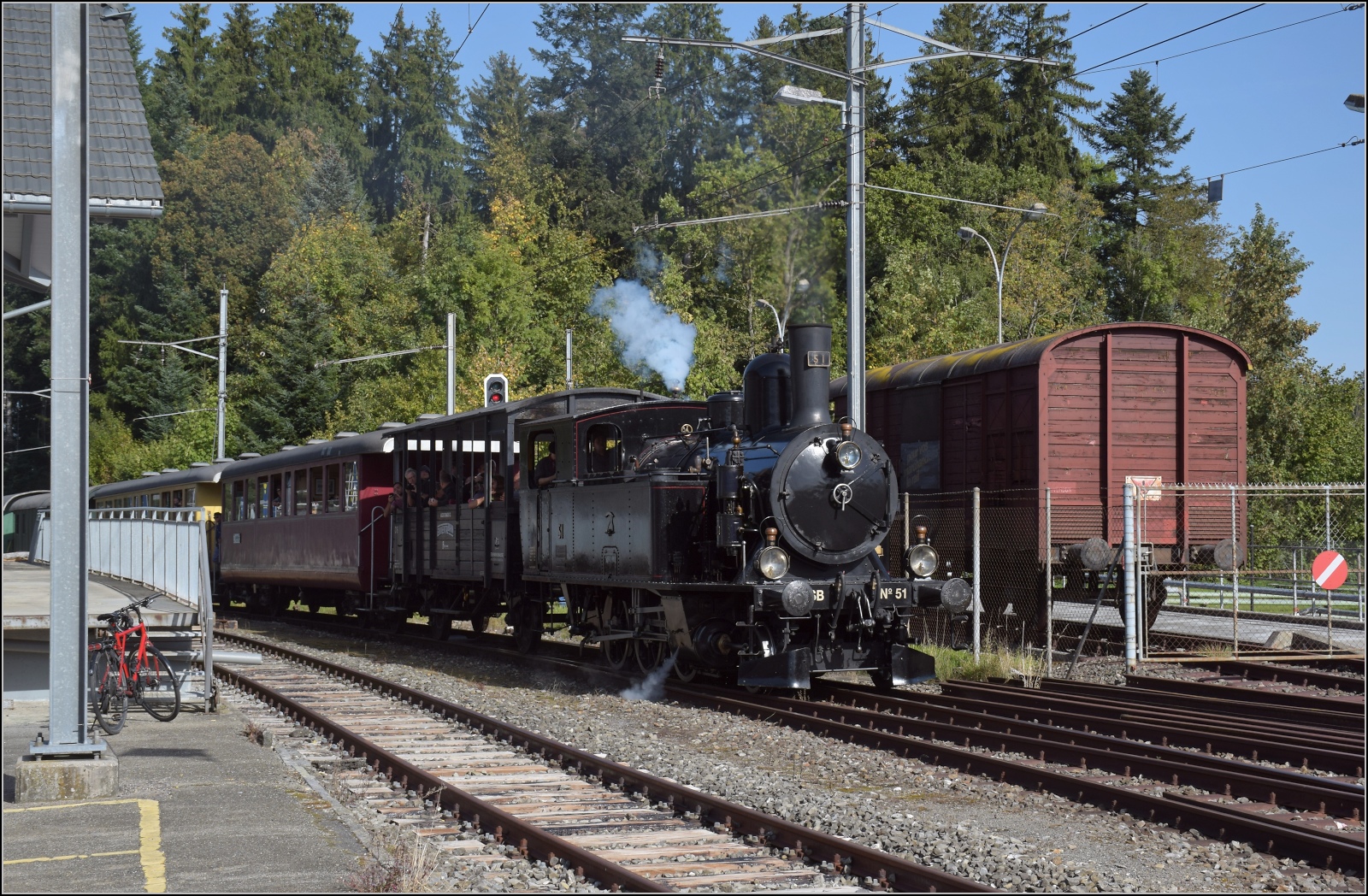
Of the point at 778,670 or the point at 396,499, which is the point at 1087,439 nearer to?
the point at 778,670

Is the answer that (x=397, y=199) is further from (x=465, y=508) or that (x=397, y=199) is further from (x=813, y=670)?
(x=813, y=670)

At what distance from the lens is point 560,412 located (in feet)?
56.2

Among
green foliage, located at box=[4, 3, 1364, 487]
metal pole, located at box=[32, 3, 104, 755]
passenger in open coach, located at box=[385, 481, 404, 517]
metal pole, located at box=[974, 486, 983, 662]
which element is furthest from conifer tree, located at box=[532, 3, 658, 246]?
metal pole, located at box=[32, 3, 104, 755]

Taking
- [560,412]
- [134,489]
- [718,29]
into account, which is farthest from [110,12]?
Answer: [718,29]

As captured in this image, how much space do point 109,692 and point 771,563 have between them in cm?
566

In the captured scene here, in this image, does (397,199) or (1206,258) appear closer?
(1206,258)

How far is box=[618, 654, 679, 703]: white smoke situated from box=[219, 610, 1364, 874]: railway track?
0.17 metres

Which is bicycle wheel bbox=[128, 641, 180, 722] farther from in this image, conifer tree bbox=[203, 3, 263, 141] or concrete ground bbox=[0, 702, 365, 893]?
conifer tree bbox=[203, 3, 263, 141]

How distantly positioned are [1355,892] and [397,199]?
7016 cm

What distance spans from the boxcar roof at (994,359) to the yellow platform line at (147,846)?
12.1 metres

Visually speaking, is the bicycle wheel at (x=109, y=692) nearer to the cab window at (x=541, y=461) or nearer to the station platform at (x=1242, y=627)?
the cab window at (x=541, y=461)

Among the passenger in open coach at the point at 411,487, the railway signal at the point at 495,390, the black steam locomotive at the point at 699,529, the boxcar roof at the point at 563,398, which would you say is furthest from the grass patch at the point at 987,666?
the railway signal at the point at 495,390

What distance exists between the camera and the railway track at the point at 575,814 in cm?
680

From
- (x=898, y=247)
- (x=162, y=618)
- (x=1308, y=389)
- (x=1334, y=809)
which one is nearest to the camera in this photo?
(x=1334, y=809)
